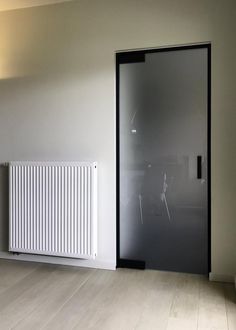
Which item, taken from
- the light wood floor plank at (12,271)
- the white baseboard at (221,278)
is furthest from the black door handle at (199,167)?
the light wood floor plank at (12,271)

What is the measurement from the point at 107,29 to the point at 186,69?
3.05 ft

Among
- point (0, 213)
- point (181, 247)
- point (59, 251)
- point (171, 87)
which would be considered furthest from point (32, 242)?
point (171, 87)

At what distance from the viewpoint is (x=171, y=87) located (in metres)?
3.30

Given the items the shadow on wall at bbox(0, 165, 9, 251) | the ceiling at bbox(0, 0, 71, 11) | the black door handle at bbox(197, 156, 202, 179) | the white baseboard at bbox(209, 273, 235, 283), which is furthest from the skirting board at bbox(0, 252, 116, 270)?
the ceiling at bbox(0, 0, 71, 11)

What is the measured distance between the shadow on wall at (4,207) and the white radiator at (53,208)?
0.61ft

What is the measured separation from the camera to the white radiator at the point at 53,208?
132 inches

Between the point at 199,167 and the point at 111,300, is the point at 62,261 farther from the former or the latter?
the point at 199,167

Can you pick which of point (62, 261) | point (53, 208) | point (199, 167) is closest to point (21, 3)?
point (53, 208)

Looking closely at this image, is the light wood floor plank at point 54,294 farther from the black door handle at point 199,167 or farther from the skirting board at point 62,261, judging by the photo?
the black door handle at point 199,167

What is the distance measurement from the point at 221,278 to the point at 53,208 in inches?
71.8

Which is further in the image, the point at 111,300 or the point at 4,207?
the point at 4,207

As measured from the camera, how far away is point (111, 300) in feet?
8.80

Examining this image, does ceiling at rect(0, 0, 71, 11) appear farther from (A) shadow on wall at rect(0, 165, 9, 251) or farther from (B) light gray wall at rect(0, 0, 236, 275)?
(A) shadow on wall at rect(0, 165, 9, 251)

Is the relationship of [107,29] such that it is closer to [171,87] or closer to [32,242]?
[171,87]
